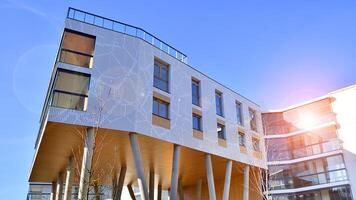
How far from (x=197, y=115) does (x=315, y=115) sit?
16.3 m

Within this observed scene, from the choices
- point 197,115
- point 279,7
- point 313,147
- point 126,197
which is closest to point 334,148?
point 313,147

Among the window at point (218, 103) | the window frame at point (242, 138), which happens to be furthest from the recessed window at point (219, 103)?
the window frame at point (242, 138)

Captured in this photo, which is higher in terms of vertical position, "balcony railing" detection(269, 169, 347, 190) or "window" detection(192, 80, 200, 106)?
"window" detection(192, 80, 200, 106)

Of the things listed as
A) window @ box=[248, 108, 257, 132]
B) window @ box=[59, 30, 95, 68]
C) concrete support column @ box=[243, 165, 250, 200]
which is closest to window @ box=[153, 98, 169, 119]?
window @ box=[59, 30, 95, 68]

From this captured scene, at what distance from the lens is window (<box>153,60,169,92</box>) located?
21.5 metres

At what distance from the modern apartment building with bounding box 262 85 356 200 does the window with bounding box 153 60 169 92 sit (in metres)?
13.9

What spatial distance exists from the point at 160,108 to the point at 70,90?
18.4 feet

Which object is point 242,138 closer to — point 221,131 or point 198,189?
point 221,131

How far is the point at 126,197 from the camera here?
3853 cm

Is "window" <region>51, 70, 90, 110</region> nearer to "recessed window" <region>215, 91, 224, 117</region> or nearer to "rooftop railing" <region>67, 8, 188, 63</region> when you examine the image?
"rooftop railing" <region>67, 8, 188, 63</region>

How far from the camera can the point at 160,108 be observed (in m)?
21.1

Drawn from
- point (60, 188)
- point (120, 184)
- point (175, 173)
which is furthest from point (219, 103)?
point (60, 188)

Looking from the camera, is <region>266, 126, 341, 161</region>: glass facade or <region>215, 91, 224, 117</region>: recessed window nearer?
<region>215, 91, 224, 117</region>: recessed window

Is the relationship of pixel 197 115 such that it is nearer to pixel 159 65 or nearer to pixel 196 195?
pixel 159 65
